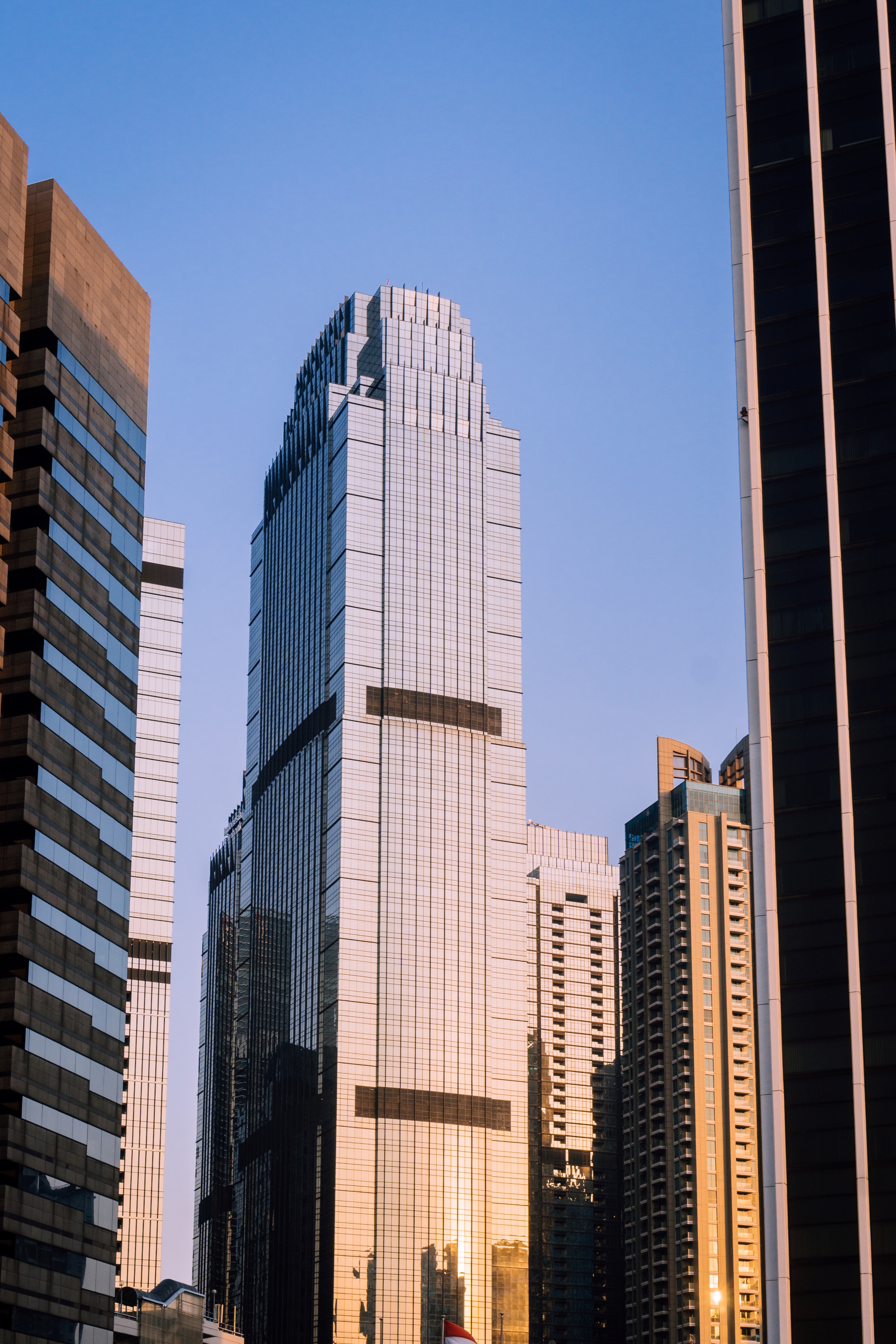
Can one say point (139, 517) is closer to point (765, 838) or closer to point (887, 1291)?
point (765, 838)

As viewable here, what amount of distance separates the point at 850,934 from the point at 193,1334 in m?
89.3

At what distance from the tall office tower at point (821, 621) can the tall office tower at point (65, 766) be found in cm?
4050

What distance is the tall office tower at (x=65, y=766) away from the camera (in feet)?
366

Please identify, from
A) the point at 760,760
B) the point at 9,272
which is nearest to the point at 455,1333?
the point at 760,760

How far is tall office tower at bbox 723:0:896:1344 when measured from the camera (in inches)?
4402

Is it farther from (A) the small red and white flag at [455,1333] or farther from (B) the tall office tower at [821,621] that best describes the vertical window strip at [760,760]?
(A) the small red and white flag at [455,1333]

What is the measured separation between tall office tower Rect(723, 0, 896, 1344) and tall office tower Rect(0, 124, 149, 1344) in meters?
40.5

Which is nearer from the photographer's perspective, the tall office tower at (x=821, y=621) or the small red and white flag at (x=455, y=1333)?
the small red and white flag at (x=455, y=1333)

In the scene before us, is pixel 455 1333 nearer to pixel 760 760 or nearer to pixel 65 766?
pixel 760 760

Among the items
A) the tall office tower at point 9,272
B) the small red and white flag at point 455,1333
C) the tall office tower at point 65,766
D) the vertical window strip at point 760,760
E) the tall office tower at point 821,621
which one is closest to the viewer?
the small red and white flag at point 455,1333

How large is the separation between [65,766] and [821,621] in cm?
4839

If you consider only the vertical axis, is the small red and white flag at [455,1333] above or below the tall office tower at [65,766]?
below

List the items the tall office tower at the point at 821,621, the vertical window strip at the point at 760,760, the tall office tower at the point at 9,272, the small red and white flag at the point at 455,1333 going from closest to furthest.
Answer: the small red and white flag at the point at 455,1333, the tall office tower at the point at 821,621, the vertical window strip at the point at 760,760, the tall office tower at the point at 9,272

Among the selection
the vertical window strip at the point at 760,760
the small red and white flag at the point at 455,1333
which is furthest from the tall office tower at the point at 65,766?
the vertical window strip at the point at 760,760
